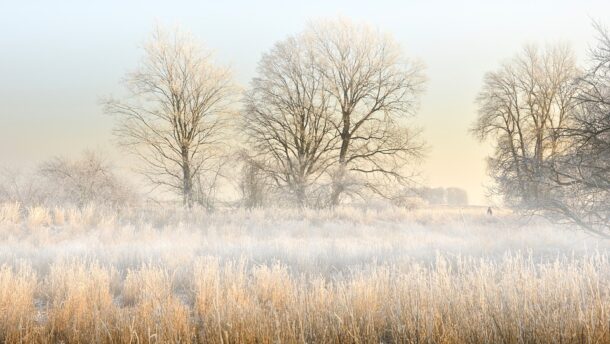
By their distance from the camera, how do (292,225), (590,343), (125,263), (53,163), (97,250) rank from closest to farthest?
(590,343) < (125,263) < (97,250) < (292,225) < (53,163)

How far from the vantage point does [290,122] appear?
23828 millimetres

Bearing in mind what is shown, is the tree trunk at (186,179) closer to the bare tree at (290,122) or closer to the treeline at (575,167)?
the bare tree at (290,122)

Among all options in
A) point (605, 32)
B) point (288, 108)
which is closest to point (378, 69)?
point (288, 108)

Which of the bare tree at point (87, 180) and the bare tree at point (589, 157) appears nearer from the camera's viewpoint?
the bare tree at point (589, 157)

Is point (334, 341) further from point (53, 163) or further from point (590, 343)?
point (53, 163)

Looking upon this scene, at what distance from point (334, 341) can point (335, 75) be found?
68.7 feet

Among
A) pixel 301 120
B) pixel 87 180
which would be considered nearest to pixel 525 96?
pixel 301 120

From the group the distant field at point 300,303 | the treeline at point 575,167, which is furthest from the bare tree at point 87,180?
the treeline at point 575,167

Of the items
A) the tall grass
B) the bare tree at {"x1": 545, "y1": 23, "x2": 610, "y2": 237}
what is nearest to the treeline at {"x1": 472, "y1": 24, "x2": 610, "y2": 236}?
the bare tree at {"x1": 545, "y1": 23, "x2": 610, "y2": 237}

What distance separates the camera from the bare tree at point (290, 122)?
76.7ft

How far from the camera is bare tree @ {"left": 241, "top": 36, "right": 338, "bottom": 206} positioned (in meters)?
23.4

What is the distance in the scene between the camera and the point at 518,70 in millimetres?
24766

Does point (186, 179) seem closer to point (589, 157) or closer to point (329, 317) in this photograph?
point (589, 157)

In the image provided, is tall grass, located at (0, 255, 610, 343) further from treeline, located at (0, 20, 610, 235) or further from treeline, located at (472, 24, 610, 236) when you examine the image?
treeline, located at (0, 20, 610, 235)
